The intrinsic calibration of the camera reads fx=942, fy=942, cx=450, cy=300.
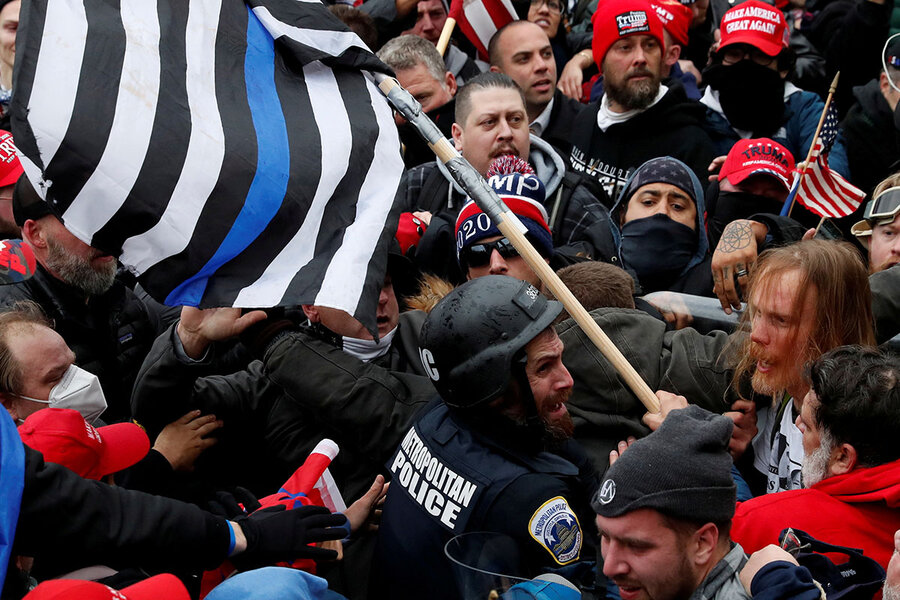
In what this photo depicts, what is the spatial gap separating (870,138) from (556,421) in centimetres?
424

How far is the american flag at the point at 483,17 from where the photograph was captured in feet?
24.2

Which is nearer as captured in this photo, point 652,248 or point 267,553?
point 267,553

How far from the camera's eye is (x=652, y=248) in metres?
5.04

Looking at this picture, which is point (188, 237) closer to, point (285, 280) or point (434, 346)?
point (285, 280)

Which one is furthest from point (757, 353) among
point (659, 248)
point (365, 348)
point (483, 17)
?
point (483, 17)

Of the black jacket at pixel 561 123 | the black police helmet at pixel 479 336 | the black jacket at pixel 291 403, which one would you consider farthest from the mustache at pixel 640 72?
the black police helmet at pixel 479 336

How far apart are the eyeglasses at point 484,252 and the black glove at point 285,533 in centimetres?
176

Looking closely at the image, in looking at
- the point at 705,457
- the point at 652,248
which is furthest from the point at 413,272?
the point at 705,457

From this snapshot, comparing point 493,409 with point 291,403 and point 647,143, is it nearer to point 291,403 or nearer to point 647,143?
point 291,403

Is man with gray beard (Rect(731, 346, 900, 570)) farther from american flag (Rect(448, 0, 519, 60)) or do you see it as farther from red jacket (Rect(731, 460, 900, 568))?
american flag (Rect(448, 0, 519, 60))

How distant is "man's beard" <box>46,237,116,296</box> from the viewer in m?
4.32

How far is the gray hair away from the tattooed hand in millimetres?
2849

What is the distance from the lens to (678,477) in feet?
7.62

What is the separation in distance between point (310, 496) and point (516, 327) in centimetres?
94
